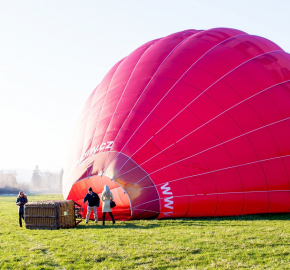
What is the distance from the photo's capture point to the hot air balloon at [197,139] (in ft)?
28.3

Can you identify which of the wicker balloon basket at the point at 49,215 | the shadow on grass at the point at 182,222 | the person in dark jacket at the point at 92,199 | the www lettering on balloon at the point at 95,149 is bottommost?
the shadow on grass at the point at 182,222

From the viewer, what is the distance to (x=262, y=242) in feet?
18.9

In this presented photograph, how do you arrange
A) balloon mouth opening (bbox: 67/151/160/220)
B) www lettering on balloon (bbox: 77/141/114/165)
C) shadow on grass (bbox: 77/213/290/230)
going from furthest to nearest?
1. www lettering on balloon (bbox: 77/141/114/165)
2. balloon mouth opening (bbox: 67/151/160/220)
3. shadow on grass (bbox: 77/213/290/230)

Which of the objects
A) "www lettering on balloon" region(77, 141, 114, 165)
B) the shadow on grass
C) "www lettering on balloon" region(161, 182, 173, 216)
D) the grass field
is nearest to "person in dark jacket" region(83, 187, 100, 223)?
the shadow on grass

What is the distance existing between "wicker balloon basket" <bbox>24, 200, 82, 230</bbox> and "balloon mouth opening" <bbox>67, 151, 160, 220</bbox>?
3.64 ft

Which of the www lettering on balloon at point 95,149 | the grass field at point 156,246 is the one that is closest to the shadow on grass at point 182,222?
the grass field at point 156,246

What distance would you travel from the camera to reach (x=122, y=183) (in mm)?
8570

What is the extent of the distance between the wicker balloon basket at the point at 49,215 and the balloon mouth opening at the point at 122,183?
1110 mm

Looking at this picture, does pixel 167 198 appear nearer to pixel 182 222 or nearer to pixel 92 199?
pixel 182 222

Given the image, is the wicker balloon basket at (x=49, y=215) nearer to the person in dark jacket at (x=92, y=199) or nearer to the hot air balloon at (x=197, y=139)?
the person in dark jacket at (x=92, y=199)

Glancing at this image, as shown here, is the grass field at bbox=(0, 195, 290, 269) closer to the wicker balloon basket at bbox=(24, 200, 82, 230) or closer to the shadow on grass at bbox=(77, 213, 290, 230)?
the shadow on grass at bbox=(77, 213, 290, 230)

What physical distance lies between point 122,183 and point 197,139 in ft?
6.77

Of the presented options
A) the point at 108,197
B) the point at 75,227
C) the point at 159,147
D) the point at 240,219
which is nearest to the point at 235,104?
the point at 159,147

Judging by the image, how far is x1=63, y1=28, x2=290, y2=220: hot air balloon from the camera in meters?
8.64
